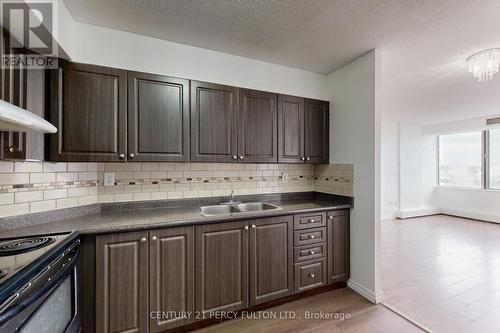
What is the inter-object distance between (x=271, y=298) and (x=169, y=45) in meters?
2.56

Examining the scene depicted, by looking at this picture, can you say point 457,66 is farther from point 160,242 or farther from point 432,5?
point 160,242

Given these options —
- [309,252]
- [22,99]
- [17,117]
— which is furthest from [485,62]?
[22,99]

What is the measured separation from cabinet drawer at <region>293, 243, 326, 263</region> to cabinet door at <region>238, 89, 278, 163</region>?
941mm

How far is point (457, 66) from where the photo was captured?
2.68 metres

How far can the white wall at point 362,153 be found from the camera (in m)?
2.30

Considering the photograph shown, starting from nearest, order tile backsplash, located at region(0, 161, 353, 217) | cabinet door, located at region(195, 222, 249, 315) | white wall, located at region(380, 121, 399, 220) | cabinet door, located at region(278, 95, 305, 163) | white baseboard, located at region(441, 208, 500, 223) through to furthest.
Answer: tile backsplash, located at region(0, 161, 353, 217), cabinet door, located at region(195, 222, 249, 315), cabinet door, located at region(278, 95, 305, 163), white baseboard, located at region(441, 208, 500, 223), white wall, located at region(380, 121, 399, 220)

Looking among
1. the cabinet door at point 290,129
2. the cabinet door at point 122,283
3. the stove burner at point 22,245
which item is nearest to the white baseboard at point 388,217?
the cabinet door at point 290,129

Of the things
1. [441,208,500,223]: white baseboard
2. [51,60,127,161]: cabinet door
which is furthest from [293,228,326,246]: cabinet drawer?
[441,208,500,223]: white baseboard

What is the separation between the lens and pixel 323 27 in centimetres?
196

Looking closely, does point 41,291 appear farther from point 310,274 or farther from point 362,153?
point 362,153

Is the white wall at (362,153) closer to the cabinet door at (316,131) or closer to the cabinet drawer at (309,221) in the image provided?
the cabinet door at (316,131)

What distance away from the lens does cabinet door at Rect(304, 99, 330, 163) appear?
107 inches

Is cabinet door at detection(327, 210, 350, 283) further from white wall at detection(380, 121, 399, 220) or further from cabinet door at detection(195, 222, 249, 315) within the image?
white wall at detection(380, 121, 399, 220)

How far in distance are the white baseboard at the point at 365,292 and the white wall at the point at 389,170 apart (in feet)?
12.3
